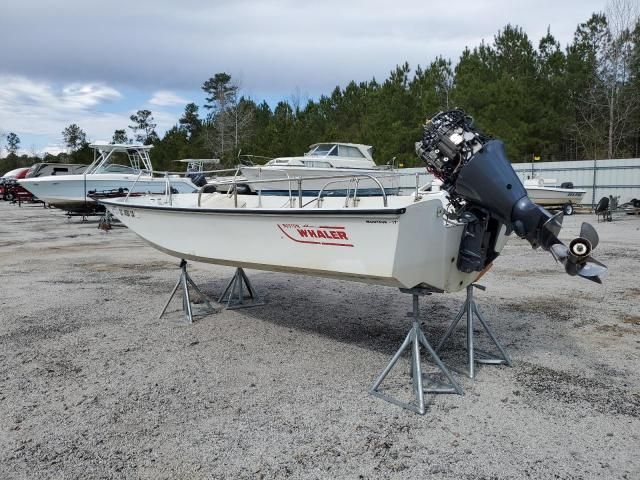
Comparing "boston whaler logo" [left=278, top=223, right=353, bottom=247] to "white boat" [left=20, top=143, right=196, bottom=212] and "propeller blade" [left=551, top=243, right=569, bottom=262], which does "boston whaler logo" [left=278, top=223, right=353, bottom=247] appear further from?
"white boat" [left=20, top=143, right=196, bottom=212]

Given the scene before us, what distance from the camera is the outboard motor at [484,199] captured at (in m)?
3.38

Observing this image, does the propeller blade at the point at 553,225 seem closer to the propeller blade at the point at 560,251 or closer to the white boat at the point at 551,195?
the propeller blade at the point at 560,251

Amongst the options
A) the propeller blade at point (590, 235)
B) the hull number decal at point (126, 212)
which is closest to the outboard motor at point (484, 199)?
the propeller blade at point (590, 235)

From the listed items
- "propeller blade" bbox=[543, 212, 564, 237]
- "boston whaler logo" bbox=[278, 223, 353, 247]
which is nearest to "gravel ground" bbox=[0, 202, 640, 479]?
"boston whaler logo" bbox=[278, 223, 353, 247]

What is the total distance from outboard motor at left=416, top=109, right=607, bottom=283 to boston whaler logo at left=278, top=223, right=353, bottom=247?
884 mm

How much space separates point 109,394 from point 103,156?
15.3 metres

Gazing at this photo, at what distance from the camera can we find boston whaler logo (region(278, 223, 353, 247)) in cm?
390

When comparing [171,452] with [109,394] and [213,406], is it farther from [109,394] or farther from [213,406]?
[109,394]

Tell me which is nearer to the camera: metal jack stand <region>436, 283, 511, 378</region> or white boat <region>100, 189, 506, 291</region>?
white boat <region>100, 189, 506, 291</region>

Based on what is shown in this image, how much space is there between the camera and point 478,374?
4.12 metres

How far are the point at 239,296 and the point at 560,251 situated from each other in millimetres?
3947

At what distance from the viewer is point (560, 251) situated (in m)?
3.36

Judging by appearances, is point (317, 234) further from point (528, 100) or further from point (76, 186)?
point (528, 100)

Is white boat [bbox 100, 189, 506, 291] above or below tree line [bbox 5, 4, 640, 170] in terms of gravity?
below
